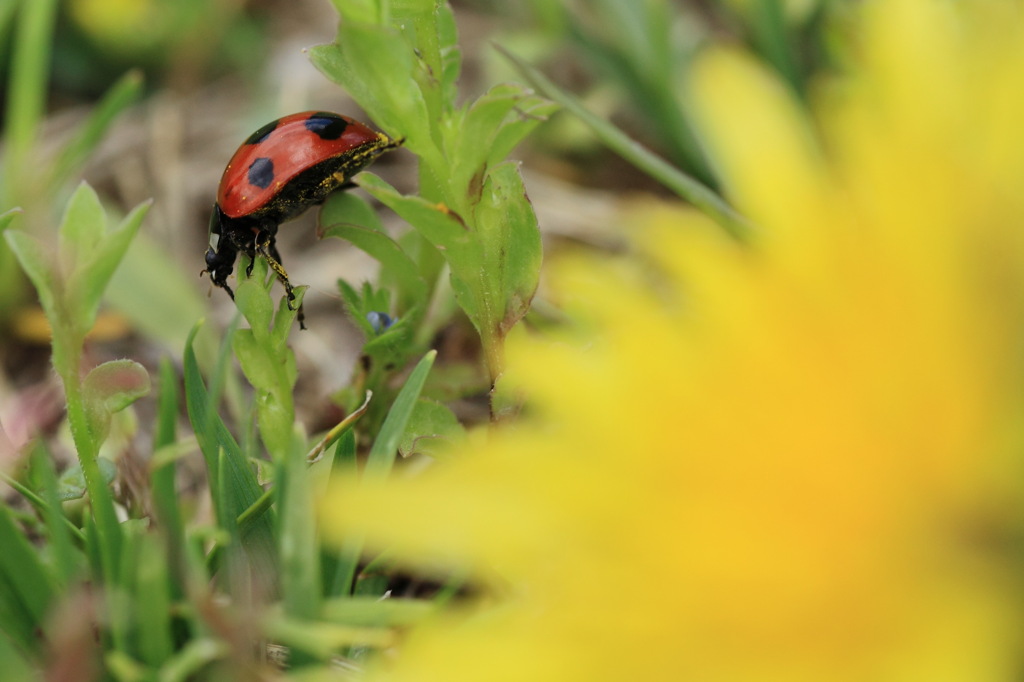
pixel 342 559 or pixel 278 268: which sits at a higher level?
pixel 278 268

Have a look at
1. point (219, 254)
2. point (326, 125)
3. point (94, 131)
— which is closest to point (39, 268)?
point (326, 125)

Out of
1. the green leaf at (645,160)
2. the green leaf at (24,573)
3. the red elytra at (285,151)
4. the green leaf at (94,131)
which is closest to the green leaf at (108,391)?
the green leaf at (24,573)

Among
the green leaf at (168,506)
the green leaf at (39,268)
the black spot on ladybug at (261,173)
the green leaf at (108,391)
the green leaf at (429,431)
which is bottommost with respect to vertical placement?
the green leaf at (168,506)

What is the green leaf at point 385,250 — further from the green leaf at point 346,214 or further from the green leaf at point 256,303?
the green leaf at point 256,303

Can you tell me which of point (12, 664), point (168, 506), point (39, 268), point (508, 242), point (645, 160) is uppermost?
point (645, 160)

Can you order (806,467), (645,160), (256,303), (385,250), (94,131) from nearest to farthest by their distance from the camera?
(806,467) → (256,303) → (385,250) → (645,160) → (94,131)

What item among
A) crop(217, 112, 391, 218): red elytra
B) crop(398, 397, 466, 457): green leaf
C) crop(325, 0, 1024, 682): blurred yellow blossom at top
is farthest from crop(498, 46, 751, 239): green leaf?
crop(325, 0, 1024, 682): blurred yellow blossom at top

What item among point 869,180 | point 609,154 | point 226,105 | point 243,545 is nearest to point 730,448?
point 869,180

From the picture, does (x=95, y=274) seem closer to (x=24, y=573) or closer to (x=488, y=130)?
(x=24, y=573)
